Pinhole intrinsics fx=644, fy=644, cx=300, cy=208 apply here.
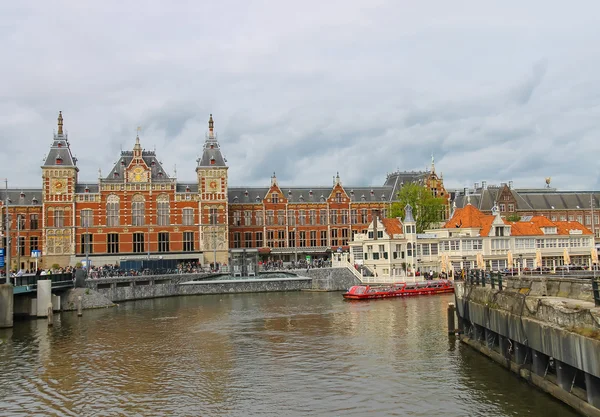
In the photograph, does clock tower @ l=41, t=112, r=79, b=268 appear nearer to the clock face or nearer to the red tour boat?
the clock face

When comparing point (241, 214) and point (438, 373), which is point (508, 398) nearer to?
point (438, 373)

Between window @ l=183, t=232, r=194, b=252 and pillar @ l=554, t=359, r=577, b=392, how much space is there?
87.1 m

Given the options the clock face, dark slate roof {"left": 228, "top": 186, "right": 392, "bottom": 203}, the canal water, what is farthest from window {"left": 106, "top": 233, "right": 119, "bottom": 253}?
the canal water

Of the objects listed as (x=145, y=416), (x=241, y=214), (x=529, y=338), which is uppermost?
(x=241, y=214)

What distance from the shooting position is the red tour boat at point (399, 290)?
74.5m

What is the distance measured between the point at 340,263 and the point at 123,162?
41902 millimetres

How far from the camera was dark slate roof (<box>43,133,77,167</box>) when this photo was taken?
342 feet

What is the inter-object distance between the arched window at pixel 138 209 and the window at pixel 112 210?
264 centimetres

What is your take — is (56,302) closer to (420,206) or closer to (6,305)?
(6,305)

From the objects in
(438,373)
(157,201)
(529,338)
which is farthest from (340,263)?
(529,338)

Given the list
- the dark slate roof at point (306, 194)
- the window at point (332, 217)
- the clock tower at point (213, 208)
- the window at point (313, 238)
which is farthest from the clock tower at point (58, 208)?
the window at point (332, 217)

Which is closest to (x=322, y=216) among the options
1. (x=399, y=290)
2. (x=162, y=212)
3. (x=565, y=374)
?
(x=162, y=212)

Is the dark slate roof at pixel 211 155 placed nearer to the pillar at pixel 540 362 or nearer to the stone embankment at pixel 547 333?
the stone embankment at pixel 547 333

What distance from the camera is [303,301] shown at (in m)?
74.5
